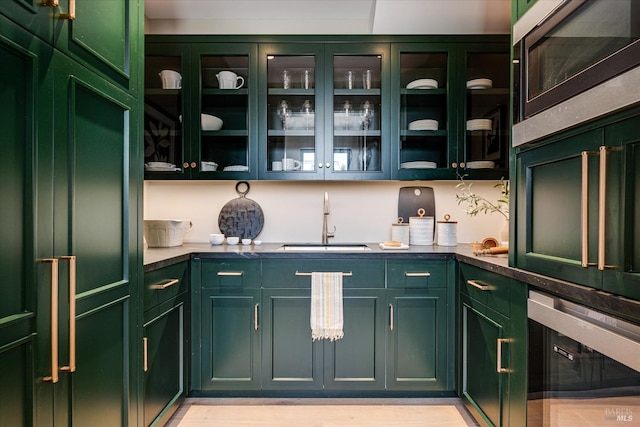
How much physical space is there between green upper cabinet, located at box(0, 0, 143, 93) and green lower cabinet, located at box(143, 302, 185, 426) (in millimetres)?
1032

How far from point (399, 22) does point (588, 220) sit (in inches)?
72.4

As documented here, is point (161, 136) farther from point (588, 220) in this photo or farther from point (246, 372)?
point (588, 220)

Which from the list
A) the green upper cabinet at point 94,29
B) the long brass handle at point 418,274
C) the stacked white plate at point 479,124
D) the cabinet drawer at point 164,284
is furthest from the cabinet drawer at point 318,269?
the green upper cabinet at point 94,29

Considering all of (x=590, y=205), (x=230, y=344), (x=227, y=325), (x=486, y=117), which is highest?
(x=486, y=117)

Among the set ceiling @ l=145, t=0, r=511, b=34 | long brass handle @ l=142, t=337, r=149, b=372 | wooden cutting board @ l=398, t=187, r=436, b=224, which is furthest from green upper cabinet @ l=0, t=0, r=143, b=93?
wooden cutting board @ l=398, t=187, r=436, b=224

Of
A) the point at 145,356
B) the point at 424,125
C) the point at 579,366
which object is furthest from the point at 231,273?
the point at 579,366

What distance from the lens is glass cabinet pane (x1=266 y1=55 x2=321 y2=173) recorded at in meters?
2.56

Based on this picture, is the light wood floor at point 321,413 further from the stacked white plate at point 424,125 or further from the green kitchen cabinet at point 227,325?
the stacked white plate at point 424,125

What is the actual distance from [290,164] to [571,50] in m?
1.70

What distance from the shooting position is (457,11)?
7.75ft

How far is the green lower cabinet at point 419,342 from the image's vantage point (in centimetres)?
225

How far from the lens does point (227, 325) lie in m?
2.26

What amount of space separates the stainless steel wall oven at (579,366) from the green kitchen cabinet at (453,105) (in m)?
1.30

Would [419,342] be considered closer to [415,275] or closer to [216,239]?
[415,275]
